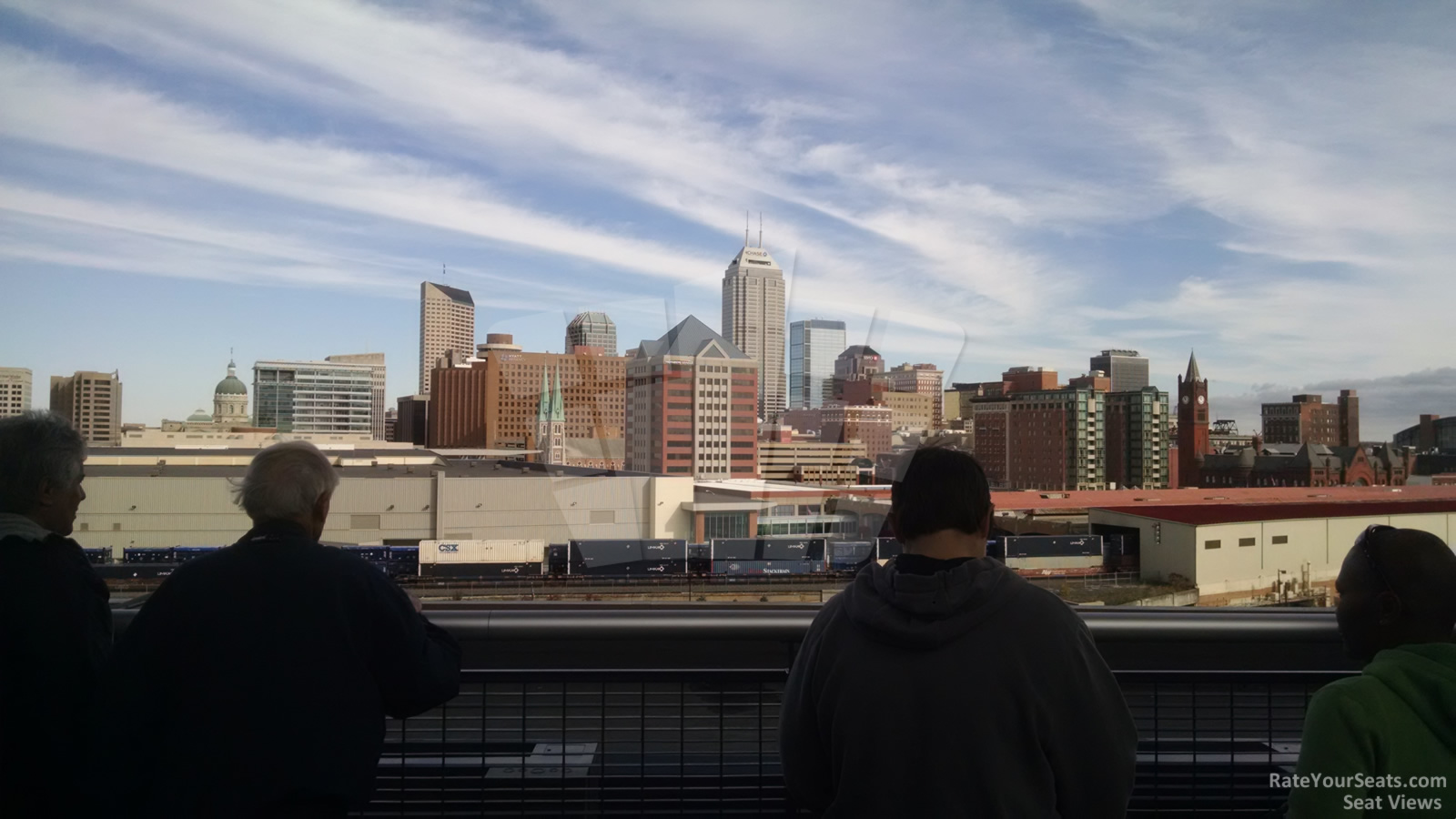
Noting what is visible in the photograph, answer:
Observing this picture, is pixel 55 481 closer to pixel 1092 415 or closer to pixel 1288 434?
pixel 1288 434

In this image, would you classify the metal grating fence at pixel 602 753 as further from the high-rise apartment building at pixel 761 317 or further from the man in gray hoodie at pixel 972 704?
the high-rise apartment building at pixel 761 317

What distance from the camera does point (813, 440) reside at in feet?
21.4

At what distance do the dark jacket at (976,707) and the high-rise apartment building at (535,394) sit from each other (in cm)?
603

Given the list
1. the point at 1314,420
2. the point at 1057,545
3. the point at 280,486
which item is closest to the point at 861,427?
the point at 1057,545

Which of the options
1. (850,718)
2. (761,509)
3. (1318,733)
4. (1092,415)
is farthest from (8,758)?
(1092,415)

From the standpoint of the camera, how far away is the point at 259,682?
1.29 m

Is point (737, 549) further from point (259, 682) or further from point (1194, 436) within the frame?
point (1194, 436)

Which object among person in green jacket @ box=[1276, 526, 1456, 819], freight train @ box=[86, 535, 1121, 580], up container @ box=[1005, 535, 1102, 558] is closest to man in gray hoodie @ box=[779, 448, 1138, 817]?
person in green jacket @ box=[1276, 526, 1456, 819]

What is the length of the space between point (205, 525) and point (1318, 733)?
296 centimetres

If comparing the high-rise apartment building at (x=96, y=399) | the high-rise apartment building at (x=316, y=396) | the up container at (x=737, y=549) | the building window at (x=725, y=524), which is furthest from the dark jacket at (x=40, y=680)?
the high-rise apartment building at (x=316, y=396)

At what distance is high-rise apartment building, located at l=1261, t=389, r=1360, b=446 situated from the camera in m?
4.90

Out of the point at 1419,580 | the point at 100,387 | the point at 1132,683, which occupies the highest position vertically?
the point at 100,387

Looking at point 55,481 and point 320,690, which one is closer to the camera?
point 320,690

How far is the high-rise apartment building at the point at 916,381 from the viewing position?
497cm
